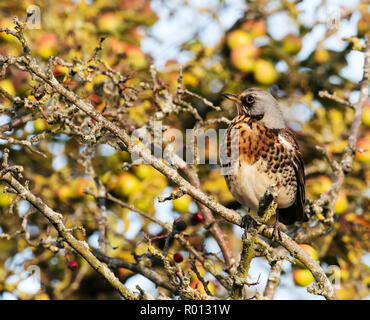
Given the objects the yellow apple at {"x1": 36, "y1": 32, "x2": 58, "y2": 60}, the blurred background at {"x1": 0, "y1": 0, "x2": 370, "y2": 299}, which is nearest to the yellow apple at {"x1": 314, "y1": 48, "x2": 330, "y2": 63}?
the blurred background at {"x1": 0, "y1": 0, "x2": 370, "y2": 299}

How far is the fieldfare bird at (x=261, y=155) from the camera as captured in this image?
10.1ft

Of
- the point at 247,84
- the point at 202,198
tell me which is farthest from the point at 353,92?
the point at 202,198

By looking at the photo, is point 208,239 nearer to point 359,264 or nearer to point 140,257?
point 140,257

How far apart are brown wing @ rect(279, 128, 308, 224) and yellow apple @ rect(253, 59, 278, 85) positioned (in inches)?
20.5

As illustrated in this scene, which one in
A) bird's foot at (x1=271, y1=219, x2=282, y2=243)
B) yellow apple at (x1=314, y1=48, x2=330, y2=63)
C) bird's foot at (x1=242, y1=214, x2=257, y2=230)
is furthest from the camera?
yellow apple at (x1=314, y1=48, x2=330, y2=63)

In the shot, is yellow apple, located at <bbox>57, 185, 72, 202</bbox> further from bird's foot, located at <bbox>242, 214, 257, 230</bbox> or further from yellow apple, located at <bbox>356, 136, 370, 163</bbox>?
yellow apple, located at <bbox>356, 136, 370, 163</bbox>

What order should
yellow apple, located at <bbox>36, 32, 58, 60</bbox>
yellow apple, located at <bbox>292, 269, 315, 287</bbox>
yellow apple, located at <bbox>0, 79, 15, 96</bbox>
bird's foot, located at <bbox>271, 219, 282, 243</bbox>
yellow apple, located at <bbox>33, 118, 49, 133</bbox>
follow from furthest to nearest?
1. yellow apple, located at <bbox>292, 269, 315, 287</bbox>
2. yellow apple, located at <bbox>36, 32, 58, 60</bbox>
3. yellow apple, located at <bbox>0, 79, 15, 96</bbox>
4. yellow apple, located at <bbox>33, 118, 49, 133</bbox>
5. bird's foot, located at <bbox>271, 219, 282, 243</bbox>

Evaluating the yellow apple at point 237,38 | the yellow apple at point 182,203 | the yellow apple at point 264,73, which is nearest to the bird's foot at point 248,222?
the yellow apple at point 182,203

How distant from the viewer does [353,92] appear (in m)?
3.90

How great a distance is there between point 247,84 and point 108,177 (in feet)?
3.89

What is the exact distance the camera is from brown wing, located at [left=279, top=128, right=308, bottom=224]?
3240mm

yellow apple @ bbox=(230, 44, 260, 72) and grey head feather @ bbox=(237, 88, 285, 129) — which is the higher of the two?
yellow apple @ bbox=(230, 44, 260, 72)
